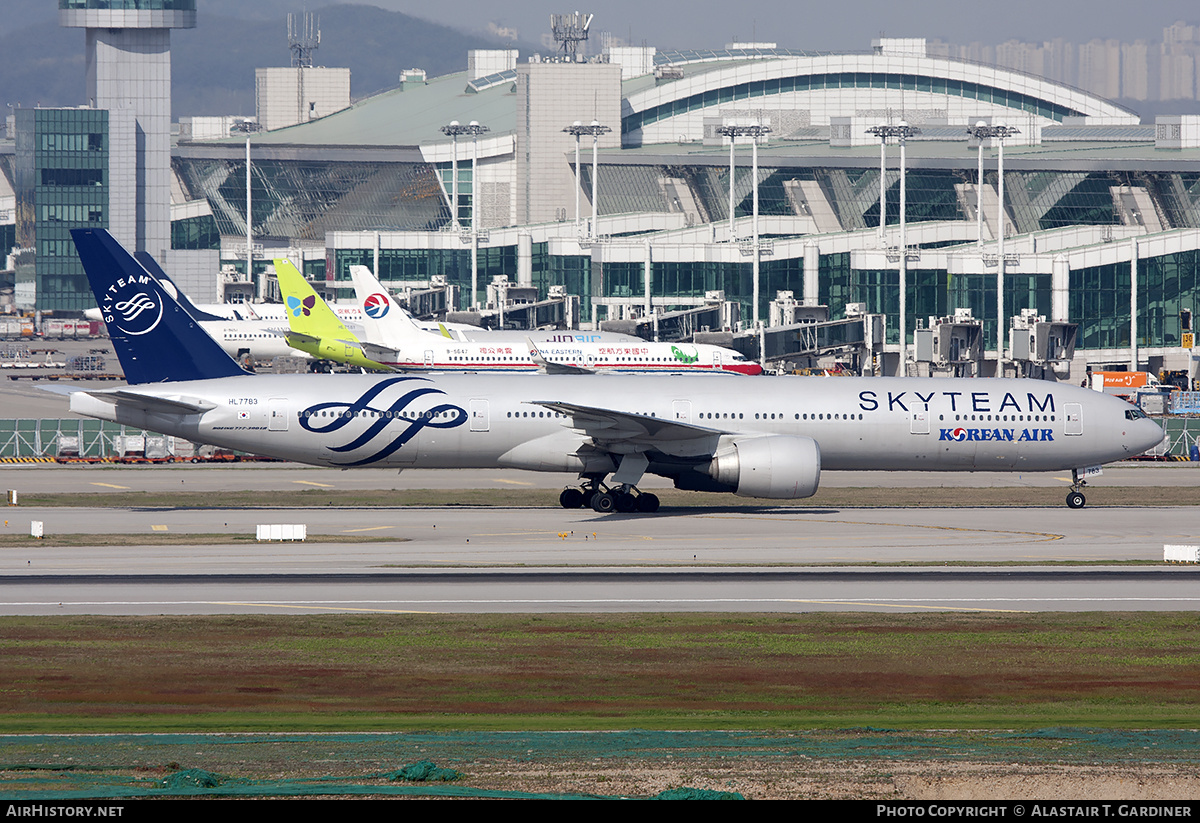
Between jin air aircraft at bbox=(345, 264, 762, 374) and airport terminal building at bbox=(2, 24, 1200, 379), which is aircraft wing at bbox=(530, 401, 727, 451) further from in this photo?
airport terminal building at bbox=(2, 24, 1200, 379)

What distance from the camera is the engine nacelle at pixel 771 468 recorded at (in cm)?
4425

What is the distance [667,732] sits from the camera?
19656 mm

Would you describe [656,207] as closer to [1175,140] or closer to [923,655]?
[1175,140]

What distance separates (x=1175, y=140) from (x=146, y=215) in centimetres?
11251

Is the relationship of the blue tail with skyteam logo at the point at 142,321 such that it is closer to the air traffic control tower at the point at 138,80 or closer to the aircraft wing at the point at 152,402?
the aircraft wing at the point at 152,402

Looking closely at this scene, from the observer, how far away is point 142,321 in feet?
155

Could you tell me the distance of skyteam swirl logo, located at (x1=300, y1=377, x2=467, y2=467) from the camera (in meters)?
45.9

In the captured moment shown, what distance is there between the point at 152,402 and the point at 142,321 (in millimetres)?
3586

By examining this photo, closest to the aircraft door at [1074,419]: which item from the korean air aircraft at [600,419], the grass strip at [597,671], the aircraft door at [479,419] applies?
the korean air aircraft at [600,419]

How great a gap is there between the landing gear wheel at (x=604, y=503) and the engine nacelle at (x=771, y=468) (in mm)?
3610

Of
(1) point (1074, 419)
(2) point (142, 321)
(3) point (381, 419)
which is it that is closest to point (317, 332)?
(2) point (142, 321)

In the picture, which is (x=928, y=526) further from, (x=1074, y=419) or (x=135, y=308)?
(x=135, y=308)

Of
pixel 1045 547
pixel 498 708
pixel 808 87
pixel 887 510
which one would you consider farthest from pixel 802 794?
pixel 808 87

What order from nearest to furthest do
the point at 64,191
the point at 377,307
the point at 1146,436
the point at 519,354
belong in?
1. the point at 1146,436
2. the point at 519,354
3. the point at 377,307
4. the point at 64,191
